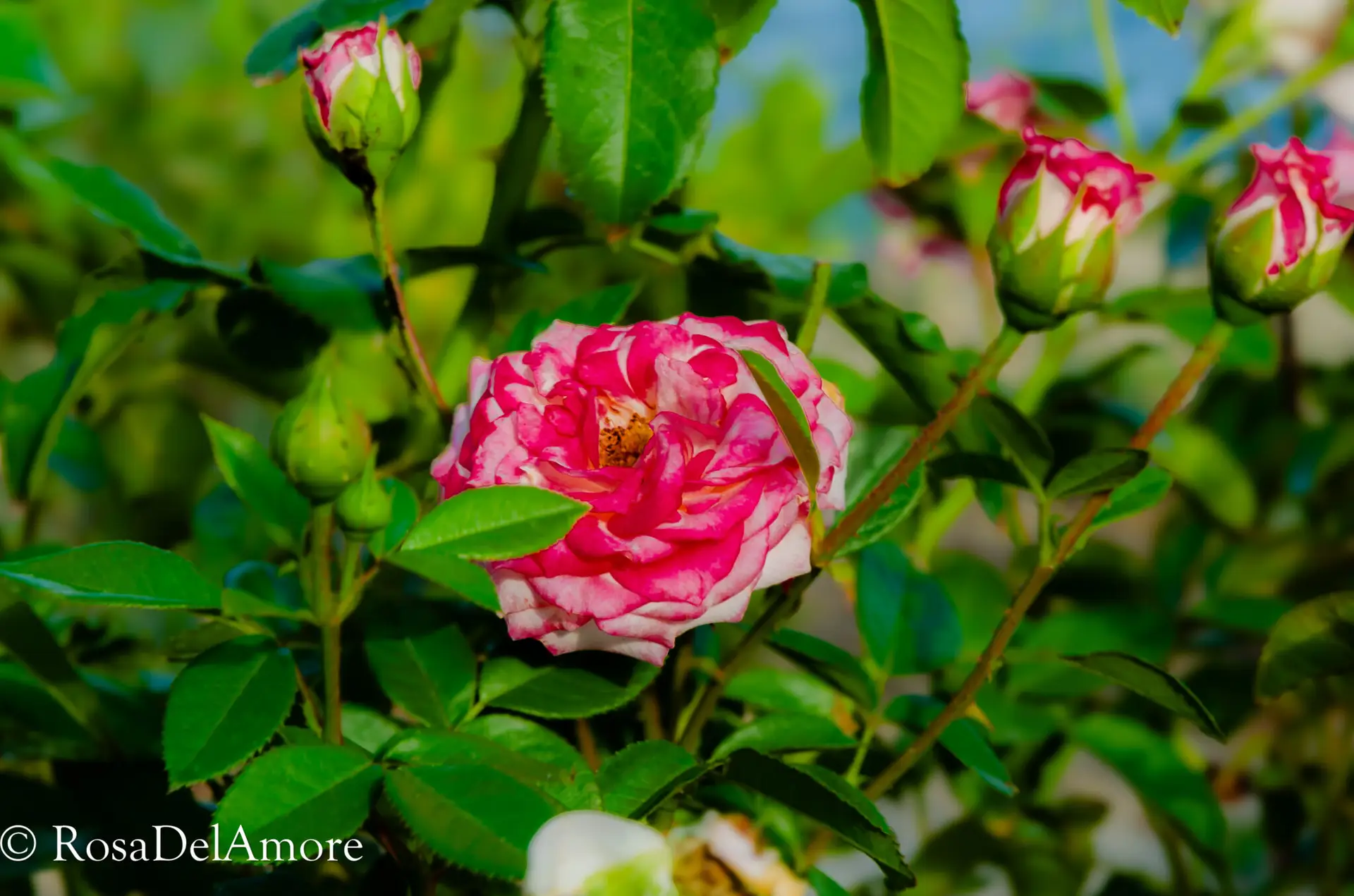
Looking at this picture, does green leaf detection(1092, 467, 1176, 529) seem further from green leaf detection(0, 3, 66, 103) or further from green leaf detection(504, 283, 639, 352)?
green leaf detection(0, 3, 66, 103)

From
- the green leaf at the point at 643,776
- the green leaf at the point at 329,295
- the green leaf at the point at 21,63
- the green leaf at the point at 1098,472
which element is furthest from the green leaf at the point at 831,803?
the green leaf at the point at 21,63

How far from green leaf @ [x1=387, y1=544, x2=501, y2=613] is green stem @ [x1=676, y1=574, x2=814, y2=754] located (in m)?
0.08

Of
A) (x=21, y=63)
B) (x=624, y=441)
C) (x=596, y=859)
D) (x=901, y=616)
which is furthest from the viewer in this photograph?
(x=21, y=63)

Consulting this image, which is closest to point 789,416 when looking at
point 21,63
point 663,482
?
point 663,482

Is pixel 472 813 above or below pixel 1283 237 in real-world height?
below

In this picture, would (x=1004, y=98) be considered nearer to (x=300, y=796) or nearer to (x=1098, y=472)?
(x=1098, y=472)

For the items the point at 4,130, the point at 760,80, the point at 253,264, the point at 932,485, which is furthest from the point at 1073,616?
the point at 760,80

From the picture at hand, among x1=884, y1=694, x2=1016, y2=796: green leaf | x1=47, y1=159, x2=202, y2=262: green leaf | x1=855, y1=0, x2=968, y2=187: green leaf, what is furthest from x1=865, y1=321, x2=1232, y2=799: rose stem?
x1=47, y1=159, x2=202, y2=262: green leaf

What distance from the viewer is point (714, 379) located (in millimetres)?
324

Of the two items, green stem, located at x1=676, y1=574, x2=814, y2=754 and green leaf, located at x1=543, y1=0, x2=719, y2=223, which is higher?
green leaf, located at x1=543, y1=0, x2=719, y2=223

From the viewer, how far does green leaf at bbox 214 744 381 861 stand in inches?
11.4

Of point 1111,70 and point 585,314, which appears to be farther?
point 1111,70

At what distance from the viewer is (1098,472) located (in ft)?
1.15

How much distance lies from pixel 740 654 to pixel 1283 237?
210 millimetres
